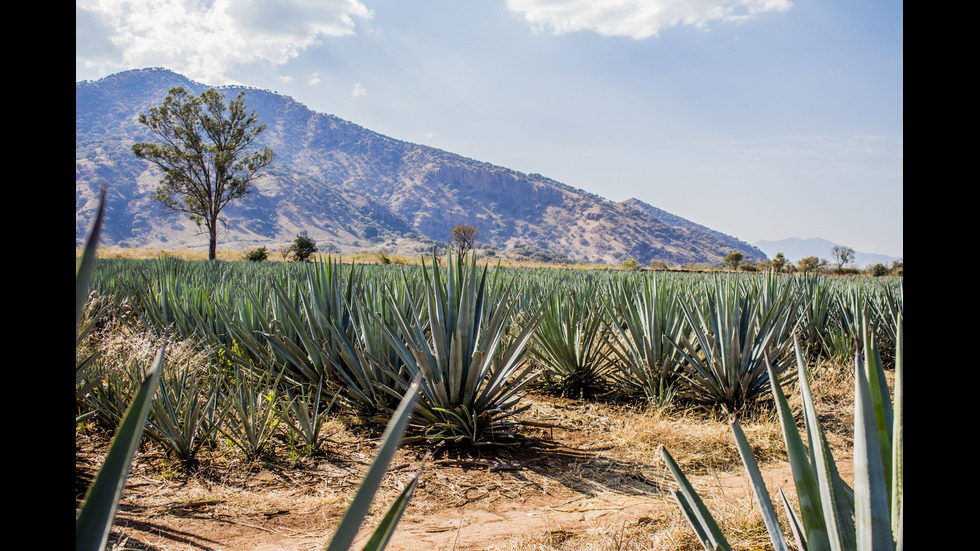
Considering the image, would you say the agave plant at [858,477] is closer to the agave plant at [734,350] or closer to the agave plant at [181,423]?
the agave plant at [181,423]

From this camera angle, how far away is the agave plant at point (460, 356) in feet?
11.7

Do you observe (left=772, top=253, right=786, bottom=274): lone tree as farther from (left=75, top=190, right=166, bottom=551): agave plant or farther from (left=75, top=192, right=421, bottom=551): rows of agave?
(left=75, top=190, right=166, bottom=551): agave plant

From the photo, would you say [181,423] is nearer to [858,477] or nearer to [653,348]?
[858,477]

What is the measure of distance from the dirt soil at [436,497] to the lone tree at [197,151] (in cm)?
3706

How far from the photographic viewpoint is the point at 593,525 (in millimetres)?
2760

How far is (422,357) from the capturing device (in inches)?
→ 129

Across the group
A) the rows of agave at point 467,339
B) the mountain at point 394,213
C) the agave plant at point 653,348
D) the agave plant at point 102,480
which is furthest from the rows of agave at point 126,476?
the mountain at point 394,213

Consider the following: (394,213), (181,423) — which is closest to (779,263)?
(181,423)

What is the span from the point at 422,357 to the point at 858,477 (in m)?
2.58

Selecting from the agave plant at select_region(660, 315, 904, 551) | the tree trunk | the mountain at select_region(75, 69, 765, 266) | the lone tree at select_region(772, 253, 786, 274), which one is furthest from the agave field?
the mountain at select_region(75, 69, 765, 266)

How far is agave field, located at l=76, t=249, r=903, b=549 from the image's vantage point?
Result: 11.6 ft

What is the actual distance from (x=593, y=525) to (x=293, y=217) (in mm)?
147077

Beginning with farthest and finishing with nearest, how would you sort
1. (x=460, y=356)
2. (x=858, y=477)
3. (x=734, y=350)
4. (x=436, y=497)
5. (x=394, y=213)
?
(x=394, y=213) < (x=734, y=350) < (x=460, y=356) < (x=436, y=497) < (x=858, y=477)
